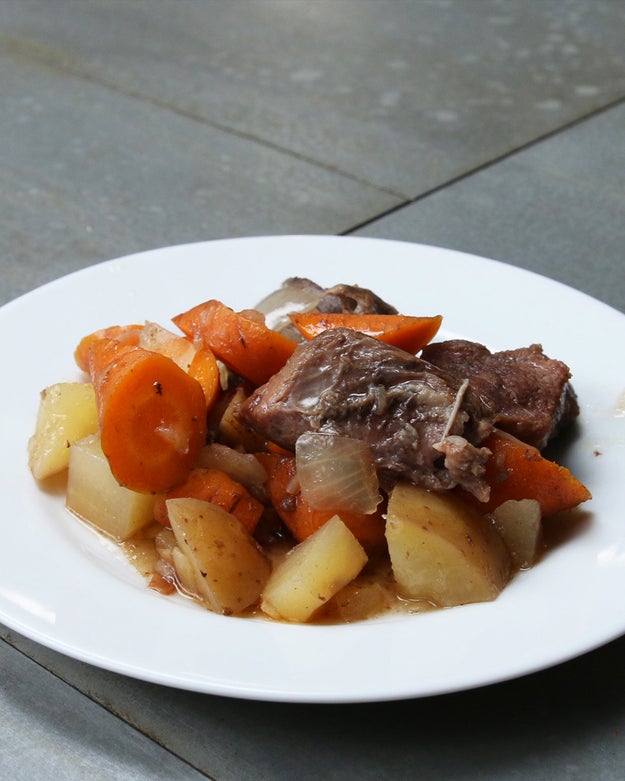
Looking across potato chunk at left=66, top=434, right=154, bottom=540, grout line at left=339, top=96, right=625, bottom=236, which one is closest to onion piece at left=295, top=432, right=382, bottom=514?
potato chunk at left=66, top=434, right=154, bottom=540

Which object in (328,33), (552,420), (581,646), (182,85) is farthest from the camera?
(328,33)

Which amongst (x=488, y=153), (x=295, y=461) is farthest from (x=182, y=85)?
(x=295, y=461)

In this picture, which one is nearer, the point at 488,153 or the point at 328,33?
the point at 488,153

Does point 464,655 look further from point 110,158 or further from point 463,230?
point 110,158

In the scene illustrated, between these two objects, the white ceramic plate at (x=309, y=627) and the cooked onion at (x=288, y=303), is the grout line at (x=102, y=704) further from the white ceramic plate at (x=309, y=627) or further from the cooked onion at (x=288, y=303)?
the cooked onion at (x=288, y=303)

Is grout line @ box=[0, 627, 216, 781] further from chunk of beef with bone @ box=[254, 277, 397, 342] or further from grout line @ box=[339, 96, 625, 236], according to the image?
grout line @ box=[339, 96, 625, 236]

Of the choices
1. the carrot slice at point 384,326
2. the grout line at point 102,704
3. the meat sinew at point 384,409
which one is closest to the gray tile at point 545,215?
the carrot slice at point 384,326
